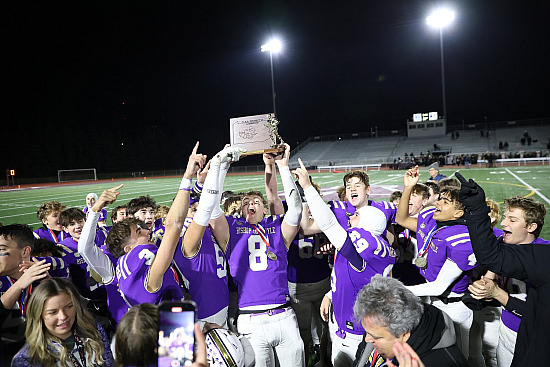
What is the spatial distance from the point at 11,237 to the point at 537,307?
3.83m

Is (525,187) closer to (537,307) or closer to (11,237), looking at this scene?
(537,307)

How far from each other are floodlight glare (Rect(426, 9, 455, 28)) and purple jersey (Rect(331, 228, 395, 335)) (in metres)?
41.9

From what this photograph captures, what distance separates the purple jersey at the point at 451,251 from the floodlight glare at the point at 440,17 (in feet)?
136

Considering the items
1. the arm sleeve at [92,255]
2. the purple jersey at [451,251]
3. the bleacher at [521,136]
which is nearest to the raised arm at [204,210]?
the arm sleeve at [92,255]

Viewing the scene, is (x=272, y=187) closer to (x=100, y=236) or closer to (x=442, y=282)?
(x=442, y=282)

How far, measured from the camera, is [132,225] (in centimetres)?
317

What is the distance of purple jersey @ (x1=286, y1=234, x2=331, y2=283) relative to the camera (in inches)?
165

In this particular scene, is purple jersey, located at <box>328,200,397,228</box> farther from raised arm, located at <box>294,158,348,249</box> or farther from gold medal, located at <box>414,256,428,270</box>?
raised arm, located at <box>294,158,348,249</box>

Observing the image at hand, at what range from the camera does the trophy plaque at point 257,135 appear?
11.5ft

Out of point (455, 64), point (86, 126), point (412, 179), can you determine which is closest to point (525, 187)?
point (412, 179)

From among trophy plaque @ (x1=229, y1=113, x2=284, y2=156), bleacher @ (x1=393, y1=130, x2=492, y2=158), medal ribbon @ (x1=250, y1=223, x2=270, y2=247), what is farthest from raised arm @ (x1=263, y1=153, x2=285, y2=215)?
bleacher @ (x1=393, y1=130, x2=492, y2=158)

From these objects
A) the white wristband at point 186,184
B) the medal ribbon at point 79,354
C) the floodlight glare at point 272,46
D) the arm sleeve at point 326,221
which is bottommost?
the medal ribbon at point 79,354

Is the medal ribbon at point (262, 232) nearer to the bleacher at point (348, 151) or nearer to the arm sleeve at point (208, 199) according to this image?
the arm sleeve at point (208, 199)

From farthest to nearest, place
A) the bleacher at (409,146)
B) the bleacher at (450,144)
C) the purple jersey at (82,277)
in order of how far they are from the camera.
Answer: the bleacher at (450,144) → the bleacher at (409,146) → the purple jersey at (82,277)
